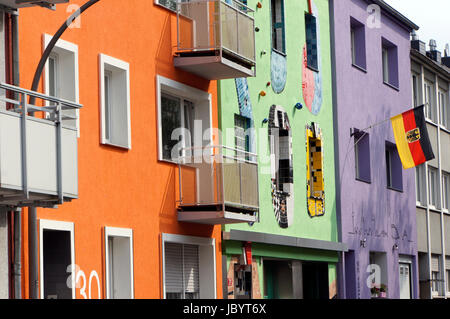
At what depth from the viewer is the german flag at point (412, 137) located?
29.9 meters

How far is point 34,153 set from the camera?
48.2 feet

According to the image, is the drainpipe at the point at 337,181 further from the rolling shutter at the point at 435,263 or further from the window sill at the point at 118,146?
the window sill at the point at 118,146

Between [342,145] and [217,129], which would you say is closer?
[217,129]

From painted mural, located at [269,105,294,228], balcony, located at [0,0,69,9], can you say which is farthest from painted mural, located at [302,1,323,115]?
balcony, located at [0,0,69,9]

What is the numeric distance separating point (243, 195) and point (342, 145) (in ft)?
28.0

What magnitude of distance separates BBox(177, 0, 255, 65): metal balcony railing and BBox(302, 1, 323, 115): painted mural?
5.76 metres

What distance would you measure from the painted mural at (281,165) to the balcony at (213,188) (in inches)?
138

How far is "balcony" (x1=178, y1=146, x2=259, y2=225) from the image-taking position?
20.4m

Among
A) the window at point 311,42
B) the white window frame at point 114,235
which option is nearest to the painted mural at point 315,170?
the window at point 311,42

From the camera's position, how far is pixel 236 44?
844 inches

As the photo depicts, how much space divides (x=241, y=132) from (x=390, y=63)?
1260 centimetres
